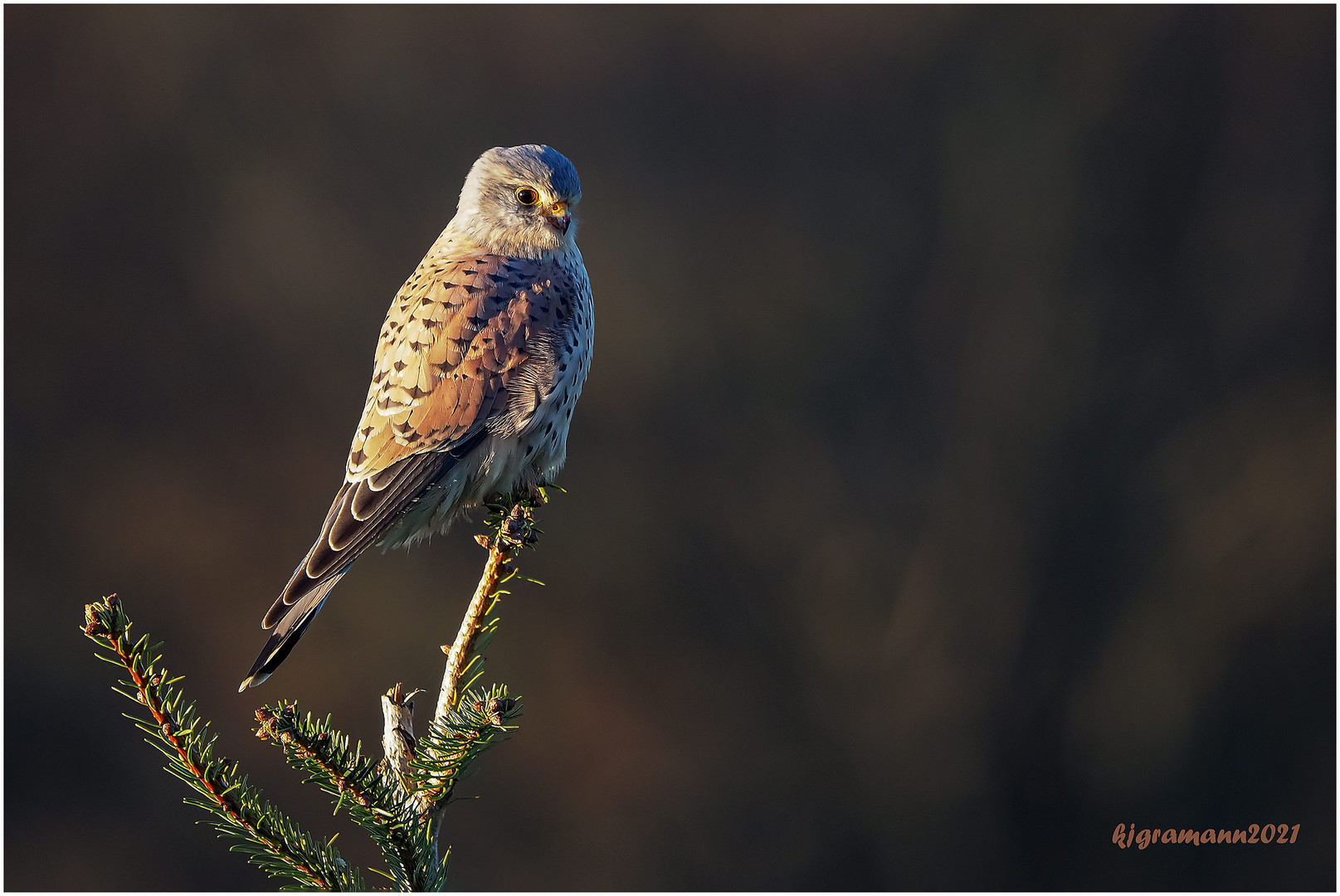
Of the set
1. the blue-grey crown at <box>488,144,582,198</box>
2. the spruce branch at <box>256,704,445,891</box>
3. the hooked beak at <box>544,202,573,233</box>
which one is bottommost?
the spruce branch at <box>256,704,445,891</box>

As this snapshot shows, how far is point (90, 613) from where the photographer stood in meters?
1.18

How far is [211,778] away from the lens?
1289 millimetres

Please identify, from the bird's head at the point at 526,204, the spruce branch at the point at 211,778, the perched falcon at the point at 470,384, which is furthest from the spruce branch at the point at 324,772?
the bird's head at the point at 526,204

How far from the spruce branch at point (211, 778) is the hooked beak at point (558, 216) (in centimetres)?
125

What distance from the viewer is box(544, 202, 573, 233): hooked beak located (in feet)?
7.14

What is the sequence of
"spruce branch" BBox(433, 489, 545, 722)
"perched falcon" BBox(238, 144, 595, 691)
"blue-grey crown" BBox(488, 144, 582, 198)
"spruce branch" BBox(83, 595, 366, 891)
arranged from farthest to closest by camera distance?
"blue-grey crown" BBox(488, 144, 582, 198), "perched falcon" BBox(238, 144, 595, 691), "spruce branch" BBox(433, 489, 545, 722), "spruce branch" BBox(83, 595, 366, 891)

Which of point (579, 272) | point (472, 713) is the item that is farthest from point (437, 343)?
point (472, 713)

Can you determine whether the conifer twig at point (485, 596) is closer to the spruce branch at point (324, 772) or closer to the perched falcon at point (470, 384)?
the spruce branch at point (324, 772)

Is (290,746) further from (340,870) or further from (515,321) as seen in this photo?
(515,321)

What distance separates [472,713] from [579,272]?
1.14 meters

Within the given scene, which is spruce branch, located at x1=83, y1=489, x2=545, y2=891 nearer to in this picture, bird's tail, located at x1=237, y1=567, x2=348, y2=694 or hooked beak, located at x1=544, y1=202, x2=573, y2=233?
bird's tail, located at x1=237, y1=567, x2=348, y2=694

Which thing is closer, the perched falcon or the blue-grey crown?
the perched falcon

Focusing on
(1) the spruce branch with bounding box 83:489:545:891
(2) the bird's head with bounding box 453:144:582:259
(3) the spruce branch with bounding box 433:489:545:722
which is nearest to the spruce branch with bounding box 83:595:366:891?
(1) the spruce branch with bounding box 83:489:545:891

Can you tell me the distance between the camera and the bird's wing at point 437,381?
1742 mm
